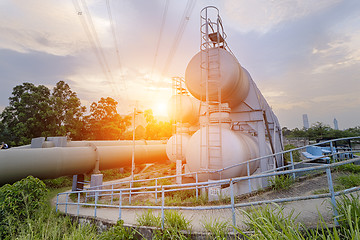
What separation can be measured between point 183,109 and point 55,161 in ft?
30.8

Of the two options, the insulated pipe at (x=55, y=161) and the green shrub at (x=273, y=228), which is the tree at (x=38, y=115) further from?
the green shrub at (x=273, y=228)

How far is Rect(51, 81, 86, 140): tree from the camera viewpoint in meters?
21.4

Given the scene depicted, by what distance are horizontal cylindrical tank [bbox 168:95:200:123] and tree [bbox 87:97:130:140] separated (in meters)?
12.6

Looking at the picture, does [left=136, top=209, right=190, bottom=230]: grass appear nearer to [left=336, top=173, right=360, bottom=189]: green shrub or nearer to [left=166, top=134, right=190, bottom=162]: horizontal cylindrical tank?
[left=336, top=173, right=360, bottom=189]: green shrub

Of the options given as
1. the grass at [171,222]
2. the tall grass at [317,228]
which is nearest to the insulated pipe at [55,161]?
the grass at [171,222]

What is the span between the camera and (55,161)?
9.57 meters

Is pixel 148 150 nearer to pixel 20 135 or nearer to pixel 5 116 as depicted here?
pixel 20 135

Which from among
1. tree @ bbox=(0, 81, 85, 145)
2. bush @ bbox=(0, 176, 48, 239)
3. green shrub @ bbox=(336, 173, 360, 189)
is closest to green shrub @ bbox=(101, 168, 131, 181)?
tree @ bbox=(0, 81, 85, 145)

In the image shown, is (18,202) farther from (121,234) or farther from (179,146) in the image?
(179,146)

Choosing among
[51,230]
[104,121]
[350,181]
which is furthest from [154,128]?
[350,181]

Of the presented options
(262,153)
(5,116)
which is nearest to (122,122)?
(5,116)

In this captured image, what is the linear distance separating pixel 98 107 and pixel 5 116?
10.6 meters

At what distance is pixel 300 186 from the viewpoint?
18.3ft

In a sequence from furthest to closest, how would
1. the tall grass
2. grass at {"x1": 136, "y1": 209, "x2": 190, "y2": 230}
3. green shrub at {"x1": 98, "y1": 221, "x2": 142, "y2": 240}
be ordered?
green shrub at {"x1": 98, "y1": 221, "x2": 142, "y2": 240}, grass at {"x1": 136, "y1": 209, "x2": 190, "y2": 230}, the tall grass
